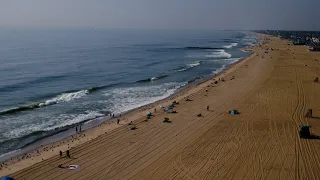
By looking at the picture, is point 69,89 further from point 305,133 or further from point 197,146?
point 305,133

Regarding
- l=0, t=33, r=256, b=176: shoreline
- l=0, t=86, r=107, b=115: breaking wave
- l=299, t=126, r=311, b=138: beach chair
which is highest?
l=299, t=126, r=311, b=138: beach chair

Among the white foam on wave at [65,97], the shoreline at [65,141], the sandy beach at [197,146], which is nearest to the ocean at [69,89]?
the white foam on wave at [65,97]

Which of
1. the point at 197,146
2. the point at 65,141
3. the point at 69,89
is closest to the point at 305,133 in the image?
the point at 197,146

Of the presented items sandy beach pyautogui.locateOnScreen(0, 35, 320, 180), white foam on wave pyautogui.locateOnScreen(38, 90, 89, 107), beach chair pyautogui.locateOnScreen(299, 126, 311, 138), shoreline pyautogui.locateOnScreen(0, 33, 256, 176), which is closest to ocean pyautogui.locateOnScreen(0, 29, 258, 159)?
white foam on wave pyautogui.locateOnScreen(38, 90, 89, 107)

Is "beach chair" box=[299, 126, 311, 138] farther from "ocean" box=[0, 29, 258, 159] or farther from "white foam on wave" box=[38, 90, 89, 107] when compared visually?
"white foam on wave" box=[38, 90, 89, 107]

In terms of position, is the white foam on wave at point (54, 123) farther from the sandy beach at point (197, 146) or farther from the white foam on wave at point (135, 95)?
the sandy beach at point (197, 146)
